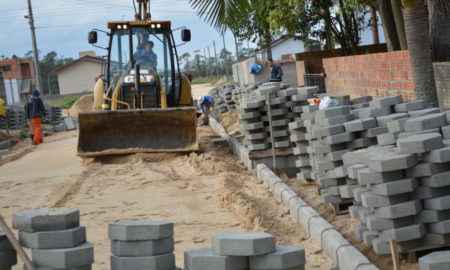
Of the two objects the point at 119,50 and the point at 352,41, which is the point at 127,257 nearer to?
the point at 119,50

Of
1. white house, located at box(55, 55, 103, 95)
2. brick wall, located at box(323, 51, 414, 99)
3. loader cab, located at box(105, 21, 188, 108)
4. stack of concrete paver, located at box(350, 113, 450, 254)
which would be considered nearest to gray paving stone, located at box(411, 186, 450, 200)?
stack of concrete paver, located at box(350, 113, 450, 254)

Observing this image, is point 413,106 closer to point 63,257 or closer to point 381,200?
point 381,200

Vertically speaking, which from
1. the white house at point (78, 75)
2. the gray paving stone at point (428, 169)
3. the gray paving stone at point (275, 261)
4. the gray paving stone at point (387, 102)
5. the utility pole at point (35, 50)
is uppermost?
the white house at point (78, 75)

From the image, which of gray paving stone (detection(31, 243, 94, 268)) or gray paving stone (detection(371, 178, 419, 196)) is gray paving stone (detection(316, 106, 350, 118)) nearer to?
gray paving stone (detection(371, 178, 419, 196))

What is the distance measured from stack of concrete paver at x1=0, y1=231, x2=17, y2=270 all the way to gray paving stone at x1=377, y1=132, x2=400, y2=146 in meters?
4.09

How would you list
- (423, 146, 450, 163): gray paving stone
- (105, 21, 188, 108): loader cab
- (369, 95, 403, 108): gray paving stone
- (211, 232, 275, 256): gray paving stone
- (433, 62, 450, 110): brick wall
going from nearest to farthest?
1. (211, 232, 275, 256): gray paving stone
2. (423, 146, 450, 163): gray paving stone
3. (369, 95, 403, 108): gray paving stone
4. (433, 62, 450, 110): brick wall
5. (105, 21, 188, 108): loader cab

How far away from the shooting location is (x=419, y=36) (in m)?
10.6

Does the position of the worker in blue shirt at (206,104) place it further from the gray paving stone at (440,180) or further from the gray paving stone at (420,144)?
the gray paving stone at (440,180)

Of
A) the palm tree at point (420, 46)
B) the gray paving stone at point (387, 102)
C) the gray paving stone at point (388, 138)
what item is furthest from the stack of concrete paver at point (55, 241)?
the palm tree at point (420, 46)

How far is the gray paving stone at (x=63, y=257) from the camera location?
16.8 feet

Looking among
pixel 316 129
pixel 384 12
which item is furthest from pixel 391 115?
pixel 384 12

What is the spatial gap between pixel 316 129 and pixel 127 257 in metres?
4.00

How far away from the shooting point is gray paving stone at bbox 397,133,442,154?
6.62 m

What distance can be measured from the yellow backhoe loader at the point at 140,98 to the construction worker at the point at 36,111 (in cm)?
611
